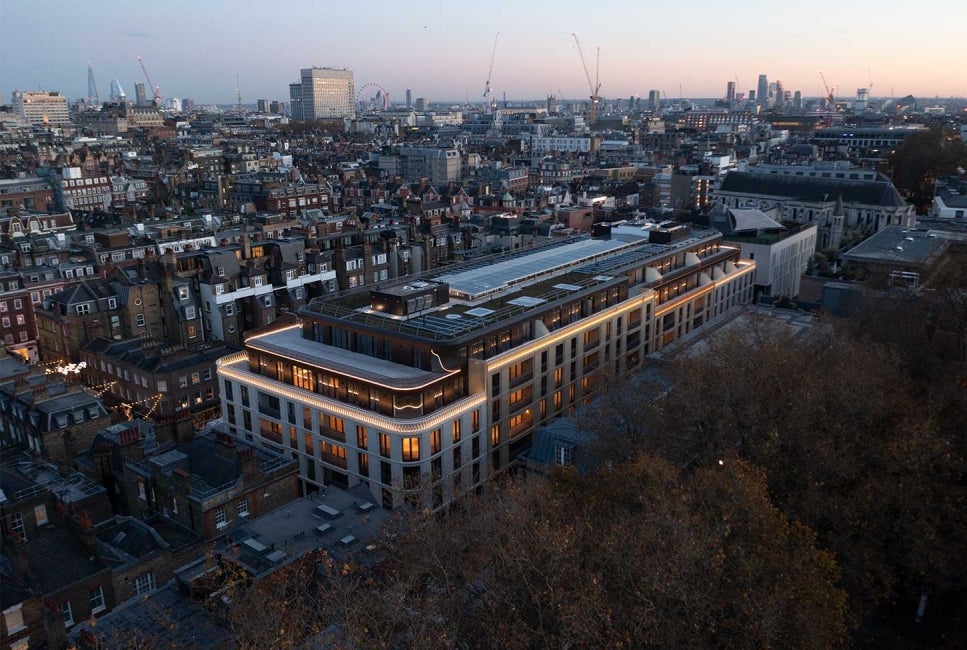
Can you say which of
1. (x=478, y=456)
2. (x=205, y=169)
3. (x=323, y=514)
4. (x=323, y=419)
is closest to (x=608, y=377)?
(x=478, y=456)

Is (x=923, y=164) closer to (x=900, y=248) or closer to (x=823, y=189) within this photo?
(x=823, y=189)

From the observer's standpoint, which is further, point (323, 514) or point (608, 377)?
point (608, 377)

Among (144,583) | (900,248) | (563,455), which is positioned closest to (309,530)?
(144,583)

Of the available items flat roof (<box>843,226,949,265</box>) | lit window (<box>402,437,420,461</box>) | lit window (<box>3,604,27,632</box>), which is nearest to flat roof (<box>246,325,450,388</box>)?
lit window (<box>402,437,420,461</box>)

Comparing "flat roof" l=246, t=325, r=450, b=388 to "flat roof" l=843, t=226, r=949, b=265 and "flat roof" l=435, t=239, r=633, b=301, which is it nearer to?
"flat roof" l=435, t=239, r=633, b=301

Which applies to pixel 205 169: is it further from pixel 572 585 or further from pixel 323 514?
pixel 572 585

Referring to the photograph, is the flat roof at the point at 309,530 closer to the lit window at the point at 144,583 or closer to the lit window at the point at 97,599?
the lit window at the point at 144,583
